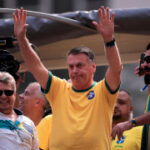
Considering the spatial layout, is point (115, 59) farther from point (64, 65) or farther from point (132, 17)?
point (64, 65)

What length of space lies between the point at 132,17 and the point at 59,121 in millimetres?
1472

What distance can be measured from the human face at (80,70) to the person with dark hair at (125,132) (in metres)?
0.91

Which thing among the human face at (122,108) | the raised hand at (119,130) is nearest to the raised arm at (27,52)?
the raised hand at (119,130)

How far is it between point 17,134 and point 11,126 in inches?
3.2

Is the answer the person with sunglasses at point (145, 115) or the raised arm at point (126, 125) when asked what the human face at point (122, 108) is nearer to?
the person with sunglasses at point (145, 115)

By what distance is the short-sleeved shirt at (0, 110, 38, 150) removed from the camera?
4.76 meters

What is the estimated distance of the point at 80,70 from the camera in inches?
209

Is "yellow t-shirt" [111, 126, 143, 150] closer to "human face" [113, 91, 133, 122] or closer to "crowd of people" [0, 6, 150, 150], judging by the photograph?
"human face" [113, 91, 133, 122]

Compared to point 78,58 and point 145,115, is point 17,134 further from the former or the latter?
point 145,115

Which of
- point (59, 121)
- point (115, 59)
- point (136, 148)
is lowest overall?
point (136, 148)

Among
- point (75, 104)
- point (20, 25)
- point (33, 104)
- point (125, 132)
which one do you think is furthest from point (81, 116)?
point (33, 104)

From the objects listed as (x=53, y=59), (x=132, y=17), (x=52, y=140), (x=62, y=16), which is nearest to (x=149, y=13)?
(x=132, y=17)

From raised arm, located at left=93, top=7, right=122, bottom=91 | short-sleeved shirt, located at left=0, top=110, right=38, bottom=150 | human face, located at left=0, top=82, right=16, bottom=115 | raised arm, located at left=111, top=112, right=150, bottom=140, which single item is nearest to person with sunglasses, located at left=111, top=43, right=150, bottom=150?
raised arm, located at left=111, top=112, right=150, bottom=140

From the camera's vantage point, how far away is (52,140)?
5.20m
